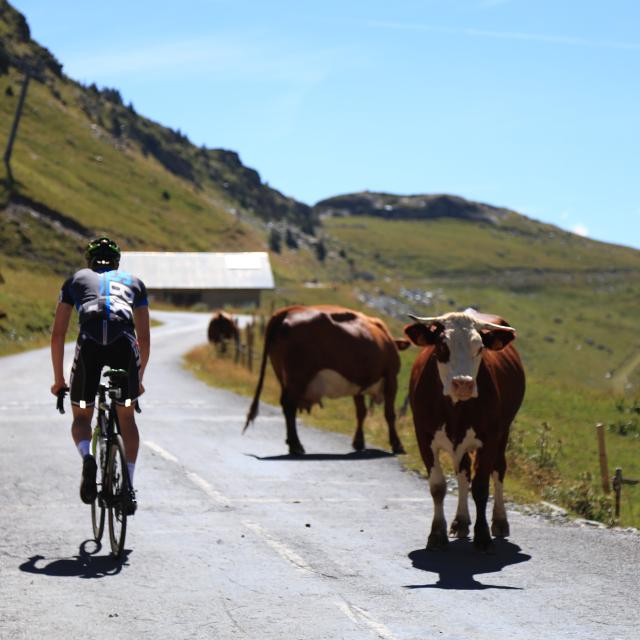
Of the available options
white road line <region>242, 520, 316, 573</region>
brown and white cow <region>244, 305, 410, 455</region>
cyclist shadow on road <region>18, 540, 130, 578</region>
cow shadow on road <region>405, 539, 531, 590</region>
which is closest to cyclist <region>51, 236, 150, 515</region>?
cyclist shadow on road <region>18, 540, 130, 578</region>

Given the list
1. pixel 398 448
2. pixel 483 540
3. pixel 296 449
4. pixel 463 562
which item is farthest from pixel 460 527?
pixel 398 448

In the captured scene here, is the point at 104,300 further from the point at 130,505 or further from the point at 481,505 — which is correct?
the point at 481,505

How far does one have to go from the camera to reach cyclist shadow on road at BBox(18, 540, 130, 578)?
325 inches

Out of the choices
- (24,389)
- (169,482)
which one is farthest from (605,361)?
(169,482)

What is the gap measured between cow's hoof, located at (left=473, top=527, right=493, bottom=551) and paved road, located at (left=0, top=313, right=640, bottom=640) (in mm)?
94

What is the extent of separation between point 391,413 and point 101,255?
8897mm

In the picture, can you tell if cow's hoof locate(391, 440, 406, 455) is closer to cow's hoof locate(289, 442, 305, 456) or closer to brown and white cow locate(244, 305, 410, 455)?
brown and white cow locate(244, 305, 410, 455)

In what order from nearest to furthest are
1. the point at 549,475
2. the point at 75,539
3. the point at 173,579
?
the point at 173,579 → the point at 75,539 → the point at 549,475

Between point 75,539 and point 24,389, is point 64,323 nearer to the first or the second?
point 75,539

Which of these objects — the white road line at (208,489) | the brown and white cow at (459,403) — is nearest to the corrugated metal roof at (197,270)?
the white road line at (208,489)

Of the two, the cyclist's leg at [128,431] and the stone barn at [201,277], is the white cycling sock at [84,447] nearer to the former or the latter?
the cyclist's leg at [128,431]

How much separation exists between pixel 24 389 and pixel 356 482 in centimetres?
1354

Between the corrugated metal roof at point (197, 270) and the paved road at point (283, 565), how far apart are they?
92.0m

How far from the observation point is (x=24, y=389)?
25.7 m
